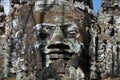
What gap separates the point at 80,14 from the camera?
408 inches

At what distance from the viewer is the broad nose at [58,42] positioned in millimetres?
9555

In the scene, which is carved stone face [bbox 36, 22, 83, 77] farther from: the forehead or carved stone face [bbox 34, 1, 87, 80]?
the forehead

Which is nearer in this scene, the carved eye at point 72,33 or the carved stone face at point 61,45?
the carved stone face at point 61,45

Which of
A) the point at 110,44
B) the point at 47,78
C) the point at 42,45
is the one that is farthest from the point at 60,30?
the point at 110,44

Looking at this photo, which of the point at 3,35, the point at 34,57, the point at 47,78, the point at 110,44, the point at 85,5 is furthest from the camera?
the point at 110,44

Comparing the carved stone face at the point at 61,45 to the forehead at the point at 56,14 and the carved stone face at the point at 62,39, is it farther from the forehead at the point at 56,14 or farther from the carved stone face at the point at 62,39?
the forehead at the point at 56,14

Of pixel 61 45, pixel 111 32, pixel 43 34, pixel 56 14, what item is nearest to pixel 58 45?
pixel 61 45

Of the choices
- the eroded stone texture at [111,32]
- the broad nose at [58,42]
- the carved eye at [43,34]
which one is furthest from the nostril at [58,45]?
the eroded stone texture at [111,32]

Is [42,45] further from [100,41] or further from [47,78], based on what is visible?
[100,41]

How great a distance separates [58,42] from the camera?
9.59 m

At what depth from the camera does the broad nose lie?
955 cm

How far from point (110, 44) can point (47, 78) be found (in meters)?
4.67

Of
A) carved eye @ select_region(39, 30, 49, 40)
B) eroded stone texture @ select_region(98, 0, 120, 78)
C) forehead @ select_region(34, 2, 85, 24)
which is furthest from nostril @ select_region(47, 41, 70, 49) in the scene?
eroded stone texture @ select_region(98, 0, 120, 78)

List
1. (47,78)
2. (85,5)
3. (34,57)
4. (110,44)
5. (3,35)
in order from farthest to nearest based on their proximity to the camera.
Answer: (110,44)
(3,35)
(85,5)
(34,57)
(47,78)
